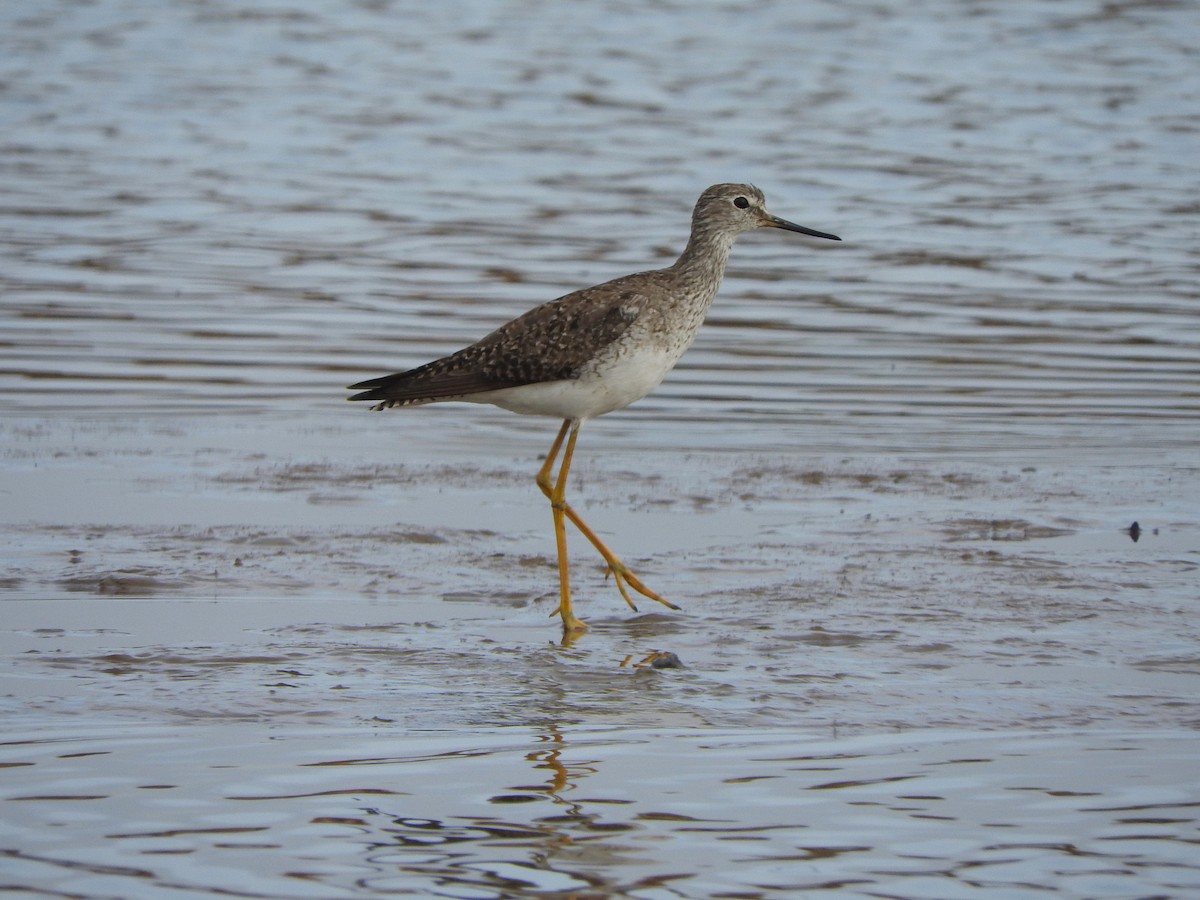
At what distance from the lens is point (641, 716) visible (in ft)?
20.8

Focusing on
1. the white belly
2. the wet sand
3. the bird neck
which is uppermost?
the bird neck

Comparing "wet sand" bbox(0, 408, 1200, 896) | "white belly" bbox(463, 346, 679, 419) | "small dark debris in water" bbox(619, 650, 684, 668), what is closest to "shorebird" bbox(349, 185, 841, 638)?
"white belly" bbox(463, 346, 679, 419)

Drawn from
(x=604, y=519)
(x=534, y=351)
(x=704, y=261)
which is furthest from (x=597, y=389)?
(x=604, y=519)

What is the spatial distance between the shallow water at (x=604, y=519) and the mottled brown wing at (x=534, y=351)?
0.73 m

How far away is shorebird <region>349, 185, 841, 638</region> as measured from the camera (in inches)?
323

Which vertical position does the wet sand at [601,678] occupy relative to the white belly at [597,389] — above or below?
below

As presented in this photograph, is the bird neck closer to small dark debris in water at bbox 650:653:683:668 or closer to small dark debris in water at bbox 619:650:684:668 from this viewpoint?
small dark debris in water at bbox 619:650:684:668

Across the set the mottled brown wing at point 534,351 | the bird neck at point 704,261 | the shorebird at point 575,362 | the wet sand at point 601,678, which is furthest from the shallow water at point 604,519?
the bird neck at point 704,261

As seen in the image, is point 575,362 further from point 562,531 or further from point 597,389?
point 562,531

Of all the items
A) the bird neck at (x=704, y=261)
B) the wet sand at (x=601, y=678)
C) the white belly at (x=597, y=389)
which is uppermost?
the bird neck at (x=704, y=261)

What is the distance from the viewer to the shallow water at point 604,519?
540 centimetres

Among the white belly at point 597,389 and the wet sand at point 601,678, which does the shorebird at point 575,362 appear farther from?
the wet sand at point 601,678

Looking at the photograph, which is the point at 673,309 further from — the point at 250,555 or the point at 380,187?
the point at 380,187

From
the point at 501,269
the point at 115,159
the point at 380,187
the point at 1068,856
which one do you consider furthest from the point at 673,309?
the point at 115,159
